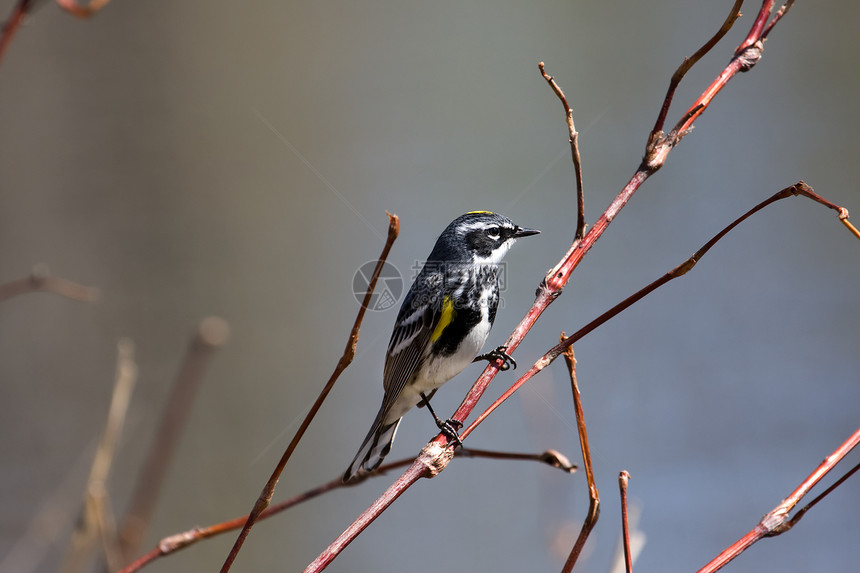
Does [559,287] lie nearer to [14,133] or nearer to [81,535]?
[81,535]

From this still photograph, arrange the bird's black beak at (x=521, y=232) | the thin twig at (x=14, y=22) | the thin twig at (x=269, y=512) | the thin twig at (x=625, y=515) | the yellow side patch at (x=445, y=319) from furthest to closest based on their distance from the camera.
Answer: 1. the bird's black beak at (x=521, y=232)
2. the yellow side patch at (x=445, y=319)
3. the thin twig at (x=269, y=512)
4. the thin twig at (x=625, y=515)
5. the thin twig at (x=14, y=22)

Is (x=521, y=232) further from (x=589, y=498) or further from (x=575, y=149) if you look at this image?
(x=589, y=498)

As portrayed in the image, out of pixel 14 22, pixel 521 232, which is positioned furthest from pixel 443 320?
pixel 14 22

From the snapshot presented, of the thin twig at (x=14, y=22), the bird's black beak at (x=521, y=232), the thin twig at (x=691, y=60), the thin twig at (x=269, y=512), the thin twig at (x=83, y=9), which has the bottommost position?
the thin twig at (x=269, y=512)

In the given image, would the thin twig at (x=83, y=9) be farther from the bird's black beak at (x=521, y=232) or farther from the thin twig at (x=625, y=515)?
the bird's black beak at (x=521, y=232)

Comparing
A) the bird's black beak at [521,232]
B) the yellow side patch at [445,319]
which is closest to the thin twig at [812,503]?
the yellow side patch at [445,319]

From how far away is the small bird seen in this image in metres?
1.99

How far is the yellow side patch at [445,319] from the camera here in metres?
2.04

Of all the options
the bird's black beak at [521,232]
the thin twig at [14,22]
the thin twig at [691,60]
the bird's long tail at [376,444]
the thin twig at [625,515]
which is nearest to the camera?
the thin twig at [14,22]

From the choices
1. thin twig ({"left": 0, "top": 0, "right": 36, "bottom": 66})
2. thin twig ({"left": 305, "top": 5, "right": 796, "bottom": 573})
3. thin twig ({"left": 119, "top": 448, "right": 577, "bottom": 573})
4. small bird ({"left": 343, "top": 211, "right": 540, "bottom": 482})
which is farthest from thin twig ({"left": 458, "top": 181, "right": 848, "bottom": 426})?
small bird ({"left": 343, "top": 211, "right": 540, "bottom": 482})

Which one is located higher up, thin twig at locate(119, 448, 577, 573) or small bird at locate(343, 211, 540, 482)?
small bird at locate(343, 211, 540, 482)

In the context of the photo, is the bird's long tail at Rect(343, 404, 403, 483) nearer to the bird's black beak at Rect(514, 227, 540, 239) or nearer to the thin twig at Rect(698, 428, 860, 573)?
the bird's black beak at Rect(514, 227, 540, 239)

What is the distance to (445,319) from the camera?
6.74 feet

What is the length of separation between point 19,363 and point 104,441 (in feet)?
10.6
